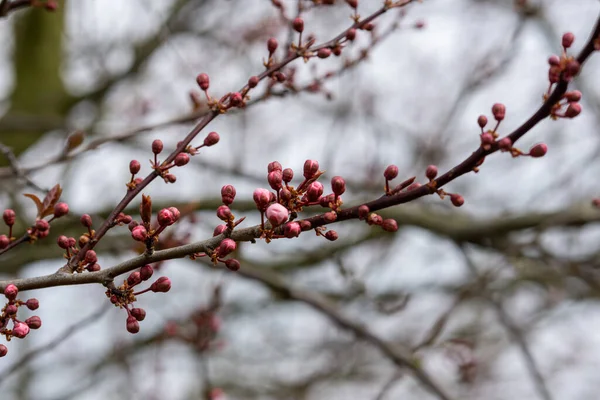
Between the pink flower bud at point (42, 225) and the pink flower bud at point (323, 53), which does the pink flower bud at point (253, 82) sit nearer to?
the pink flower bud at point (323, 53)

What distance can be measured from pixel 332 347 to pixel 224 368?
2.43 meters

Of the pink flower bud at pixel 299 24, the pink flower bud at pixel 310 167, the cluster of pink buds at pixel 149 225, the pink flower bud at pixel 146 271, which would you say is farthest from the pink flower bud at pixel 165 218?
the pink flower bud at pixel 299 24

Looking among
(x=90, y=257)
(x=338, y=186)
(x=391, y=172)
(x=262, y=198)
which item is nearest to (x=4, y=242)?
(x=90, y=257)

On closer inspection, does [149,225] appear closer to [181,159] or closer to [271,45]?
[181,159]

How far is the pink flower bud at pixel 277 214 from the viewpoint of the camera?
1.24 metres

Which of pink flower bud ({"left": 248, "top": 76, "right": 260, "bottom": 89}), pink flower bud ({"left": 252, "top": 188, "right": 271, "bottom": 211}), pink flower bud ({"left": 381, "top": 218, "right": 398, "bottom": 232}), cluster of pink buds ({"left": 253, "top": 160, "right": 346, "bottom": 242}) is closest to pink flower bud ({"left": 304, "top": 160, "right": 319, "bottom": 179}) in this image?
cluster of pink buds ({"left": 253, "top": 160, "right": 346, "bottom": 242})

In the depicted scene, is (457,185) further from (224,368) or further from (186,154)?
(186,154)

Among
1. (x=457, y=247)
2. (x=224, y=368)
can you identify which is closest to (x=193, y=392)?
(x=224, y=368)

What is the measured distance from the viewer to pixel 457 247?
4.53 meters

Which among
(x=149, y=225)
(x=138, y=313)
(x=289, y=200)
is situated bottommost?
(x=138, y=313)

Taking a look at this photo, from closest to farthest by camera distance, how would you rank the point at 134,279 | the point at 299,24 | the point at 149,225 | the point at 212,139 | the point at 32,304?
1. the point at 149,225
2. the point at 134,279
3. the point at 32,304
4. the point at 212,139
5. the point at 299,24

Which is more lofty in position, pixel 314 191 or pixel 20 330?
pixel 314 191

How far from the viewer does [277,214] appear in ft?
4.07

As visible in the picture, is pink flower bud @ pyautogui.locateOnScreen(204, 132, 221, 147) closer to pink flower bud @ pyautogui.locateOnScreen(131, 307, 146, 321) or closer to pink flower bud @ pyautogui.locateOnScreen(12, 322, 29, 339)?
pink flower bud @ pyautogui.locateOnScreen(131, 307, 146, 321)
